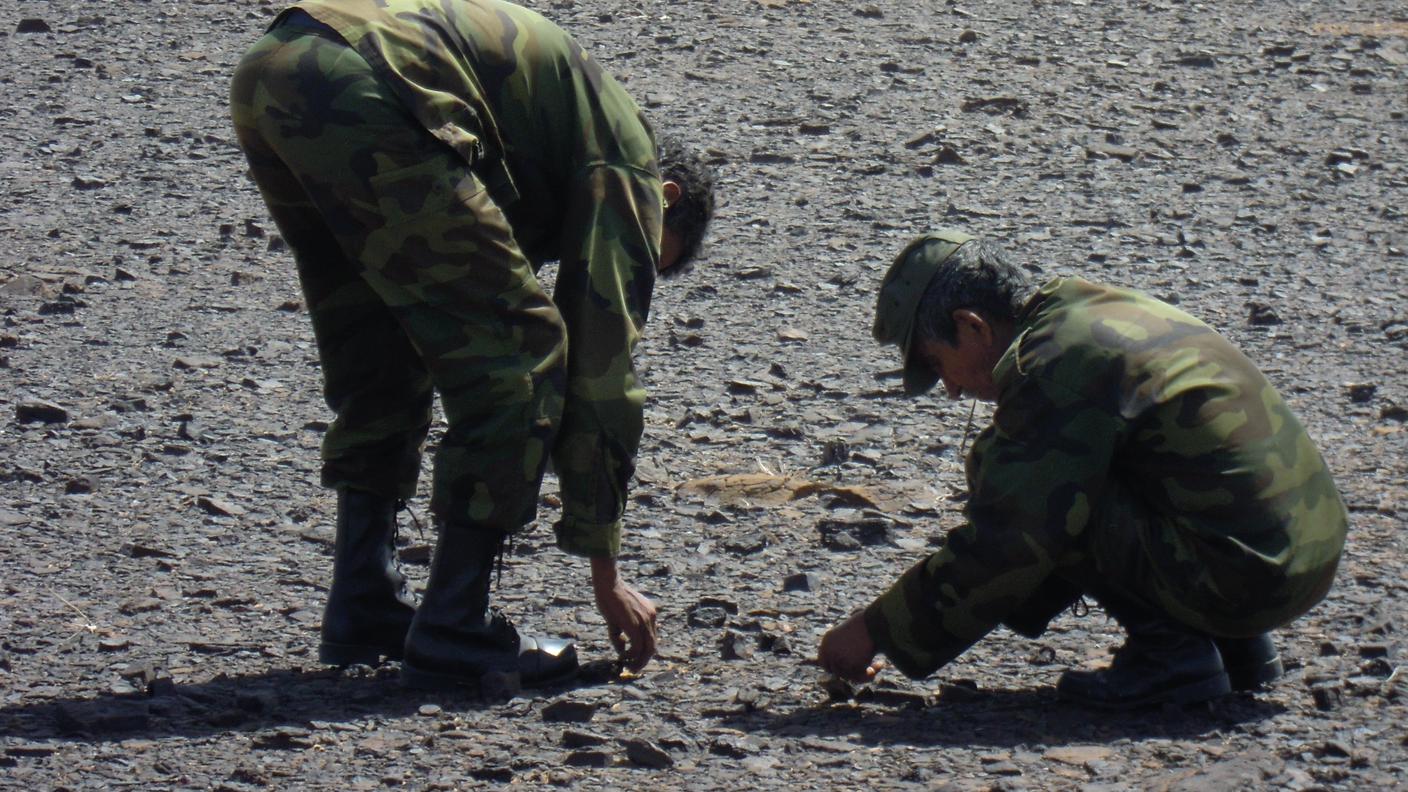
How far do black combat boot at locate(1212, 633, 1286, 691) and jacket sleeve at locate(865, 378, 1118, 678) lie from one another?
1.42 feet

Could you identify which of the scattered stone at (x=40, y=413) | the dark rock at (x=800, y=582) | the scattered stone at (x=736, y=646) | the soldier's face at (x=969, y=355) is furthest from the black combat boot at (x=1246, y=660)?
the scattered stone at (x=40, y=413)

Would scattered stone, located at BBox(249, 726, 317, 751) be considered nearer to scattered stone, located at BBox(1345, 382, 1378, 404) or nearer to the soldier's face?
the soldier's face

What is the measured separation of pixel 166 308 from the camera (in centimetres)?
681

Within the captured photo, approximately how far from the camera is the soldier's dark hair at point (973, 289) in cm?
365

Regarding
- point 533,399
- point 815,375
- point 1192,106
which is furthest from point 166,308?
point 1192,106

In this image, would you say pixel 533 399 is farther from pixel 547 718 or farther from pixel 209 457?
pixel 209 457

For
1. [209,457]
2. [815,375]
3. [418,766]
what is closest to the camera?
[418,766]

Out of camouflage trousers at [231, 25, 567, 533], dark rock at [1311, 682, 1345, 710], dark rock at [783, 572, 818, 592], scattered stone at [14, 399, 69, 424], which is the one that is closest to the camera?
camouflage trousers at [231, 25, 567, 533]

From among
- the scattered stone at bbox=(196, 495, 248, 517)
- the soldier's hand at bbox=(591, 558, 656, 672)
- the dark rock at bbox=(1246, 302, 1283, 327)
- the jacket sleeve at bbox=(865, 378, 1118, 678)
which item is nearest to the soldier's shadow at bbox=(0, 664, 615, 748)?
the soldier's hand at bbox=(591, 558, 656, 672)

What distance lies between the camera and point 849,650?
373 cm

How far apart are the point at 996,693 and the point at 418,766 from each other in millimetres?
1232

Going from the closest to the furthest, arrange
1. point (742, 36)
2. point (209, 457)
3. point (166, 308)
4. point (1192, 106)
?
point (209, 457)
point (166, 308)
point (1192, 106)
point (742, 36)

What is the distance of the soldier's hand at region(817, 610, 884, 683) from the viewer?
3.71 m

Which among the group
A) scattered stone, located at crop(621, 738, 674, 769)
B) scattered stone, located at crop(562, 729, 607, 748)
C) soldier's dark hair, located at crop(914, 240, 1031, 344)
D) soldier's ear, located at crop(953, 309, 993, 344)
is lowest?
scattered stone, located at crop(562, 729, 607, 748)
